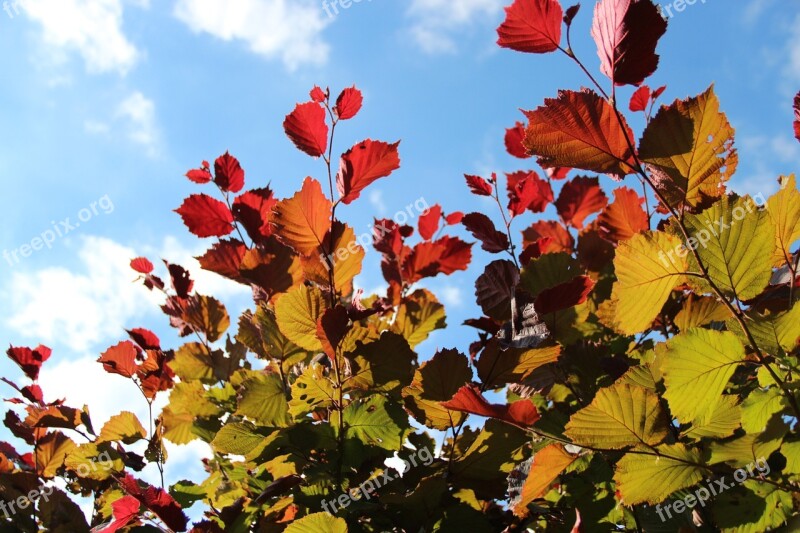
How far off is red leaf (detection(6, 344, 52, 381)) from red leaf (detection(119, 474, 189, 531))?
1606 mm

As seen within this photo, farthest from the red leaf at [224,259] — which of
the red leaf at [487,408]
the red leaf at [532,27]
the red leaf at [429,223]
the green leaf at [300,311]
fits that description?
the red leaf at [532,27]

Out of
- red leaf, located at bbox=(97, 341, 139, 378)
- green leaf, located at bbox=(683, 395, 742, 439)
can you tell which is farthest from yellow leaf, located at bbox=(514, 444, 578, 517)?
red leaf, located at bbox=(97, 341, 139, 378)

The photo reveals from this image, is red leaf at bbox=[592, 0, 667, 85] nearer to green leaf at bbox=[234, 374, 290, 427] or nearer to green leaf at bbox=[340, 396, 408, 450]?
green leaf at bbox=[340, 396, 408, 450]

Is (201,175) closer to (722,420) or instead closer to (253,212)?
(253,212)

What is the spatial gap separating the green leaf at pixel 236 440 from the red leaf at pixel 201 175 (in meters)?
1.06

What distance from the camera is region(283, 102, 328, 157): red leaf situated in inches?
63.6

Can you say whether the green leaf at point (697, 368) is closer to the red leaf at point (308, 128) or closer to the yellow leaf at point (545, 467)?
the yellow leaf at point (545, 467)

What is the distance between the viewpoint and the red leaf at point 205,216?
6.72 feet

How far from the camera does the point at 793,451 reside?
3.60ft

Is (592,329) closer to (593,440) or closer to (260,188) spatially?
(593,440)

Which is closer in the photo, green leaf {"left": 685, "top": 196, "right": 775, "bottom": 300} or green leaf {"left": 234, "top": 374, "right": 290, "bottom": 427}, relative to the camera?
green leaf {"left": 685, "top": 196, "right": 775, "bottom": 300}

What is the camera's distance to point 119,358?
7.18ft

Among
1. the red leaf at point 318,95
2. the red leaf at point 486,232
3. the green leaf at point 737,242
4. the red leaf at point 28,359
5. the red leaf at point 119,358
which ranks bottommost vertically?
the green leaf at point 737,242

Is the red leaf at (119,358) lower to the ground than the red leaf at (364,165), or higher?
higher
